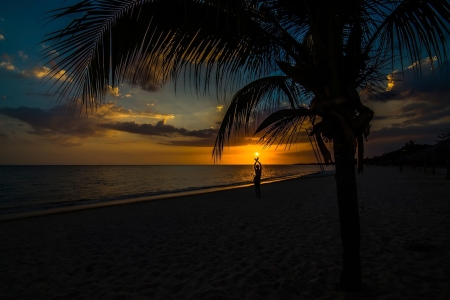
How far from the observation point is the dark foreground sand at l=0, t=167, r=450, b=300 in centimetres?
360

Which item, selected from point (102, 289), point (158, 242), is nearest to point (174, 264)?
point (102, 289)

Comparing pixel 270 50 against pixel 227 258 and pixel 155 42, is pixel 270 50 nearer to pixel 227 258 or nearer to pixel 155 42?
pixel 155 42

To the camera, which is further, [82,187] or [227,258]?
[82,187]

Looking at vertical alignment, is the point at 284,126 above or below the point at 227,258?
above

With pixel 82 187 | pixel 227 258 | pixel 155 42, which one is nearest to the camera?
pixel 155 42

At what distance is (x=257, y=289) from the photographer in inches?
141

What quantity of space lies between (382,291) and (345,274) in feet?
2.44

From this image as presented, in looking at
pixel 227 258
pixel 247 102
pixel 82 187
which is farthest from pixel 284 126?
pixel 82 187

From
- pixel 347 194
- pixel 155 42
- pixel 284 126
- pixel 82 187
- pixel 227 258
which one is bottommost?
pixel 82 187

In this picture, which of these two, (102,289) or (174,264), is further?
(174,264)

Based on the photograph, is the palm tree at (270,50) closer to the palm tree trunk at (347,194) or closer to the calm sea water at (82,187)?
the palm tree trunk at (347,194)

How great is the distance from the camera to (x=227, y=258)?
4922mm

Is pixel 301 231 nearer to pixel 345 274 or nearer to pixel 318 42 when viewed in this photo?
pixel 345 274

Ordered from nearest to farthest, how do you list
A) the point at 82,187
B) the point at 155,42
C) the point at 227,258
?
the point at 155,42 < the point at 227,258 < the point at 82,187
